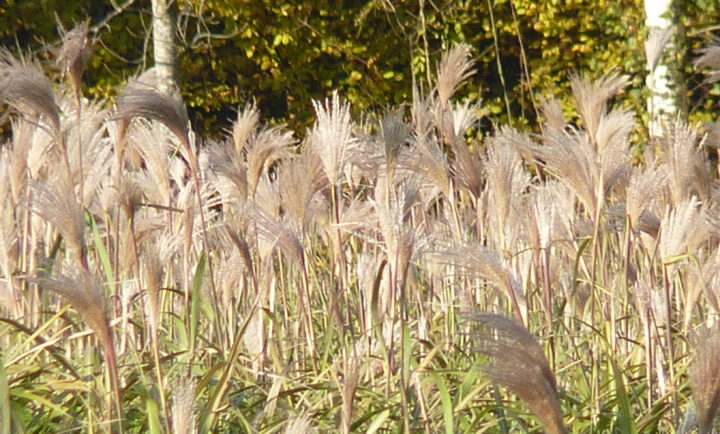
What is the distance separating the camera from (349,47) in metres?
8.75

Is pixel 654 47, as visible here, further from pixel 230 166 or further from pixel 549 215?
pixel 230 166

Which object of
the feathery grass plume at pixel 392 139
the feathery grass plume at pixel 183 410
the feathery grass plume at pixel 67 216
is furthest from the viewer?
the feathery grass plume at pixel 392 139

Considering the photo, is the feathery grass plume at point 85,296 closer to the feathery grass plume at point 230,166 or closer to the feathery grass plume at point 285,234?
the feathery grass plume at point 285,234

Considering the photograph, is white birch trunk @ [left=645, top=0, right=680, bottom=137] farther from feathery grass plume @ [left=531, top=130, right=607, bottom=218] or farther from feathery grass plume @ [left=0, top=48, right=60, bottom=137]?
feathery grass plume @ [left=0, top=48, right=60, bottom=137]

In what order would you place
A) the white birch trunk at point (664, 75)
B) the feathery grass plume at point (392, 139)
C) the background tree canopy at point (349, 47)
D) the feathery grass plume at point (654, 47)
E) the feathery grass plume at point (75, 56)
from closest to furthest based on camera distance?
the feathery grass plume at point (392, 139) < the feathery grass plume at point (75, 56) < the feathery grass plume at point (654, 47) < the white birch trunk at point (664, 75) < the background tree canopy at point (349, 47)

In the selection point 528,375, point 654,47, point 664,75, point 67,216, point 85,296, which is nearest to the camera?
point 528,375

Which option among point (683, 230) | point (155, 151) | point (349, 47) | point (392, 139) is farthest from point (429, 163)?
point (349, 47)

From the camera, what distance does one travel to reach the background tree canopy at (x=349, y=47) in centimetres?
862

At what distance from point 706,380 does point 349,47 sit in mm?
7605

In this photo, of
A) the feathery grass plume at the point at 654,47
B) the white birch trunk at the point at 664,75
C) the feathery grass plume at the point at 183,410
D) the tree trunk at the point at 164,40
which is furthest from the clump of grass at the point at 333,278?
the tree trunk at the point at 164,40

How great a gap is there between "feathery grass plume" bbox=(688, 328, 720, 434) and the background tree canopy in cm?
726

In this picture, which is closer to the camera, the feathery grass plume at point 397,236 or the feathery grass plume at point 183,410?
the feathery grass plume at point 183,410

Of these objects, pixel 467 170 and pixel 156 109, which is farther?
pixel 467 170

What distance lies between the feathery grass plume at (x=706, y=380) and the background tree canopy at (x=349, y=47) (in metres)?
7.26
